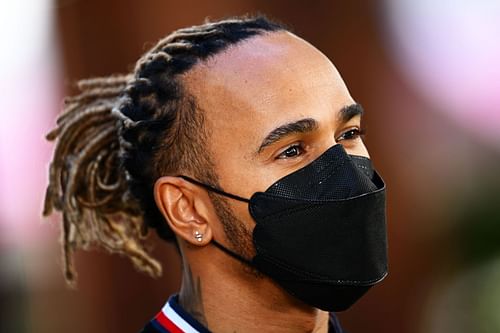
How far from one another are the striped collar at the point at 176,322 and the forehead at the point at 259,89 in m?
0.61

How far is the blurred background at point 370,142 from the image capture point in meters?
8.41

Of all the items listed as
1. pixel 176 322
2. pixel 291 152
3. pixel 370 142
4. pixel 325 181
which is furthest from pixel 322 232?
pixel 370 142

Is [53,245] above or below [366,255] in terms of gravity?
below

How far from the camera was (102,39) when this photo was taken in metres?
8.46

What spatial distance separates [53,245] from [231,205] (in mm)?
5688

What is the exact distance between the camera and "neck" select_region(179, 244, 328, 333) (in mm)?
3404

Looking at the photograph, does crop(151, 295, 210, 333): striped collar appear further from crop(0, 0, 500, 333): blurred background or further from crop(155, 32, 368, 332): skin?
crop(0, 0, 500, 333): blurred background

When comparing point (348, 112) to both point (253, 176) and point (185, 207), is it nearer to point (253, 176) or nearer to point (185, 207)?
point (253, 176)

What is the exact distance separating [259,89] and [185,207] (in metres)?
0.52

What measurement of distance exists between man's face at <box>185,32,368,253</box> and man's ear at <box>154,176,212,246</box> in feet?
0.25

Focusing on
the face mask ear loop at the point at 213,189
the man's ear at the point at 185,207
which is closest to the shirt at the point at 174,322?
the man's ear at the point at 185,207

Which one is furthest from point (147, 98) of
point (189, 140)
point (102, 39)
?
point (102, 39)

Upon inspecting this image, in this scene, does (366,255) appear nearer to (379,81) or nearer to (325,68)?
(325,68)

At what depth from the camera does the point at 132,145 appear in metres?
3.70
